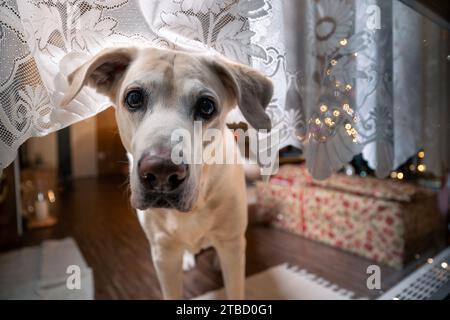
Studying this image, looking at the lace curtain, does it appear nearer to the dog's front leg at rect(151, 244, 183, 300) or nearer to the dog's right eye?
the dog's right eye

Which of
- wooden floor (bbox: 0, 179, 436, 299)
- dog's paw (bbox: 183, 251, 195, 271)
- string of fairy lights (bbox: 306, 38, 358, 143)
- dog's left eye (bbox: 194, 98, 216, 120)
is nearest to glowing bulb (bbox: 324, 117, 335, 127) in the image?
string of fairy lights (bbox: 306, 38, 358, 143)

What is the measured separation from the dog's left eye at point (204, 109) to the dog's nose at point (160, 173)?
0.54ft

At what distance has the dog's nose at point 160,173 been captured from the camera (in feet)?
1.76

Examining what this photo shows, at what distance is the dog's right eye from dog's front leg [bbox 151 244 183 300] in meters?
0.50

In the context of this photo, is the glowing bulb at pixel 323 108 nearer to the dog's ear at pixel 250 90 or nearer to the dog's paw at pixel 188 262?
the dog's ear at pixel 250 90

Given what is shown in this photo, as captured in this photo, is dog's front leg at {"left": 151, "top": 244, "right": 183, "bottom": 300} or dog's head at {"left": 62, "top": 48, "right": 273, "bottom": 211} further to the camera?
dog's front leg at {"left": 151, "top": 244, "right": 183, "bottom": 300}

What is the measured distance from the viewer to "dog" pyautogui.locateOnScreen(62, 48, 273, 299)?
58cm

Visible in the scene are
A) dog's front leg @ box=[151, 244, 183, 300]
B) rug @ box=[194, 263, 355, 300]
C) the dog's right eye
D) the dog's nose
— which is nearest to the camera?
the dog's nose

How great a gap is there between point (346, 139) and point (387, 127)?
0.16 m

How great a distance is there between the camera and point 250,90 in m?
0.70

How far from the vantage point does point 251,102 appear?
70 cm

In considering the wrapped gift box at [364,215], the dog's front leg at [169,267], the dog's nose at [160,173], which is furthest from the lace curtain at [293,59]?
the wrapped gift box at [364,215]
